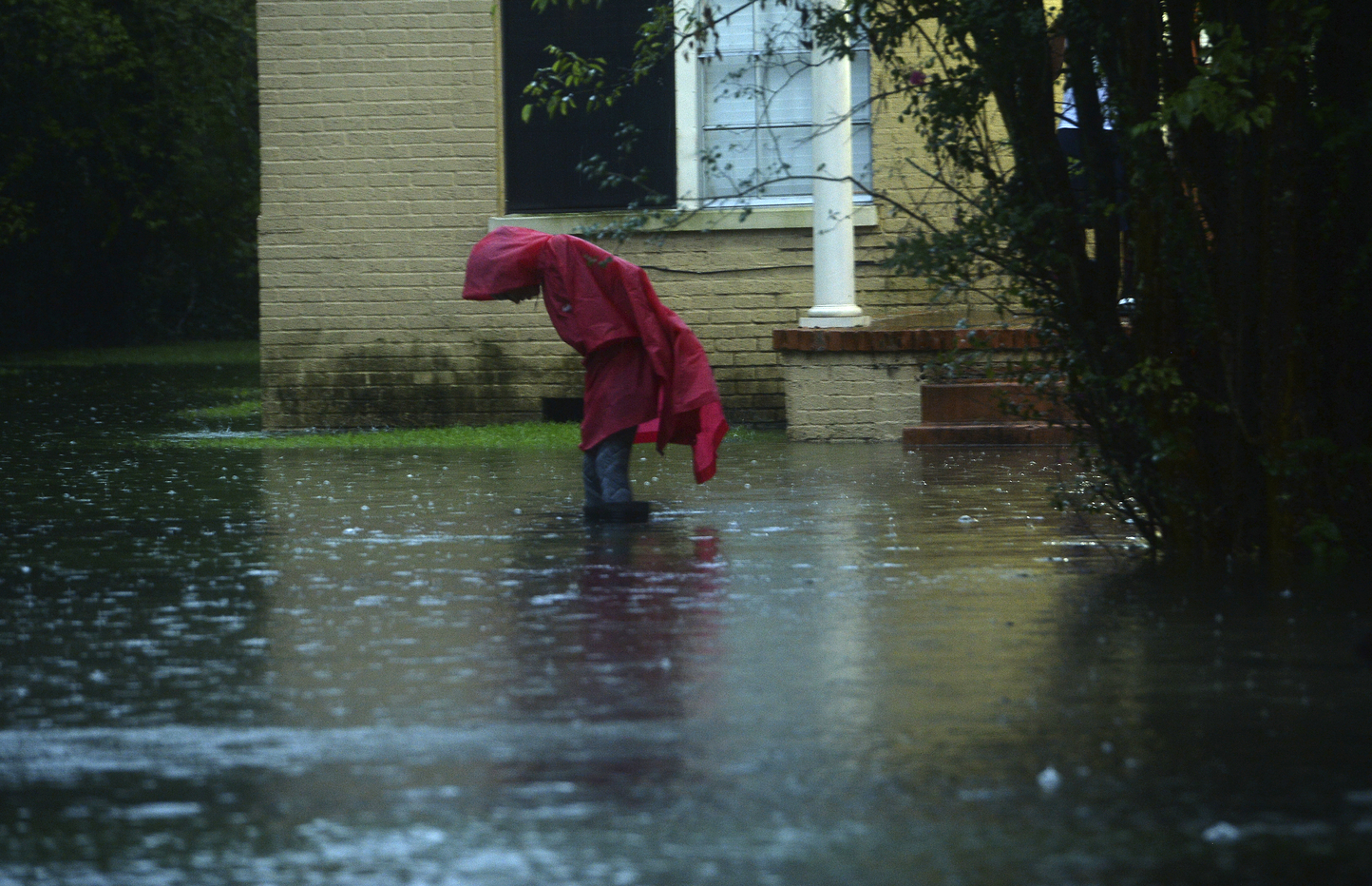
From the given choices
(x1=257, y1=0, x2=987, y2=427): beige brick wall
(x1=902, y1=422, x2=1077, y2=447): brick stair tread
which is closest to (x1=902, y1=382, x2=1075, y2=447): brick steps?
(x1=902, y1=422, x2=1077, y2=447): brick stair tread

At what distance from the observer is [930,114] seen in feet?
26.2

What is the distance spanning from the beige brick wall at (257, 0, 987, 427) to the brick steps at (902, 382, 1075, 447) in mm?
1836

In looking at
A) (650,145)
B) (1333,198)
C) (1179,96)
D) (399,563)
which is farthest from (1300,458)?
(650,145)

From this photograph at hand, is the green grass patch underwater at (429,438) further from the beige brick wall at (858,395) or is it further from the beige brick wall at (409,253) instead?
the beige brick wall at (858,395)

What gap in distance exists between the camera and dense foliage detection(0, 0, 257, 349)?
90.5 feet

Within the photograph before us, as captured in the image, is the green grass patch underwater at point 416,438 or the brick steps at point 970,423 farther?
the green grass patch underwater at point 416,438

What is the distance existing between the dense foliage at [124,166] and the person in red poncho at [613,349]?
56.7ft

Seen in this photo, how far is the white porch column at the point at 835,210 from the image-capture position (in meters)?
14.1

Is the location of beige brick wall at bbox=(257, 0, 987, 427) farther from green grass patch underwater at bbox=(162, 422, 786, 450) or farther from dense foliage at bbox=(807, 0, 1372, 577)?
dense foliage at bbox=(807, 0, 1372, 577)

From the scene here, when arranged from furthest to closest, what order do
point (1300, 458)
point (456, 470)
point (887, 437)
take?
point (887, 437)
point (456, 470)
point (1300, 458)

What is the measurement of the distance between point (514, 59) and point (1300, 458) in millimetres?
9933

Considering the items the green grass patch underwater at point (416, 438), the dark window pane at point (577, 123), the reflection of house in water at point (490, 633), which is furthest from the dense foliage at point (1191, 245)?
the dark window pane at point (577, 123)

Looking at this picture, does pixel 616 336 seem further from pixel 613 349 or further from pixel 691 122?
pixel 691 122

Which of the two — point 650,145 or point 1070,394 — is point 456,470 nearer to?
point 650,145
